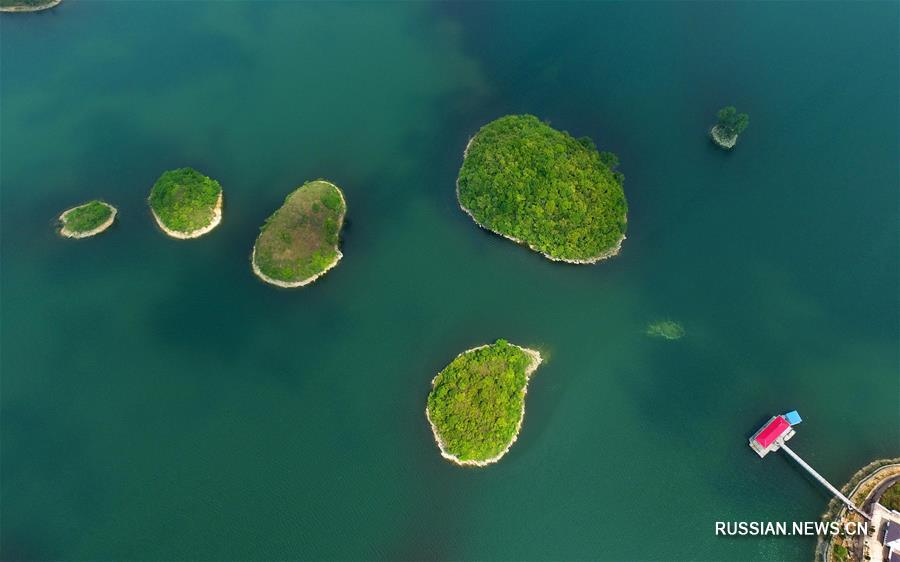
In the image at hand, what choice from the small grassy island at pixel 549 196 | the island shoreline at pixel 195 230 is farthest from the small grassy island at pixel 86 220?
the small grassy island at pixel 549 196

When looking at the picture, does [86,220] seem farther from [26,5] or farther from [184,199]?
[26,5]

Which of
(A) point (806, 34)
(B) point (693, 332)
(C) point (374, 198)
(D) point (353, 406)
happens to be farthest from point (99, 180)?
(A) point (806, 34)

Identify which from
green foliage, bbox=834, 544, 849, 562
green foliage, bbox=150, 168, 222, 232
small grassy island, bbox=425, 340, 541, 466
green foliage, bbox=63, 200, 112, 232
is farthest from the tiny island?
green foliage, bbox=63, 200, 112, 232

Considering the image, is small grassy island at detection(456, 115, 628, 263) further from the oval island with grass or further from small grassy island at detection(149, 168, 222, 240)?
small grassy island at detection(149, 168, 222, 240)

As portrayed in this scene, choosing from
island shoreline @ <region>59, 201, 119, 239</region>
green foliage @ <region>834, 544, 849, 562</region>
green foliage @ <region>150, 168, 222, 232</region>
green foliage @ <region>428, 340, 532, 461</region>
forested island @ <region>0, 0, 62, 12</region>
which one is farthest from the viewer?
forested island @ <region>0, 0, 62, 12</region>

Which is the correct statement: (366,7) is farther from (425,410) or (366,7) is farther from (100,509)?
(100,509)

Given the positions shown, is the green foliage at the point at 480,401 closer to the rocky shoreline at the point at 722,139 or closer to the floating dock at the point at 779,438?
the floating dock at the point at 779,438

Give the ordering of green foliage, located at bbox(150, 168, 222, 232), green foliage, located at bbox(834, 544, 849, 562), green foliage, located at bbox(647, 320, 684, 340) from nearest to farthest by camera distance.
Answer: green foliage, located at bbox(834, 544, 849, 562) → green foliage, located at bbox(647, 320, 684, 340) → green foliage, located at bbox(150, 168, 222, 232)
